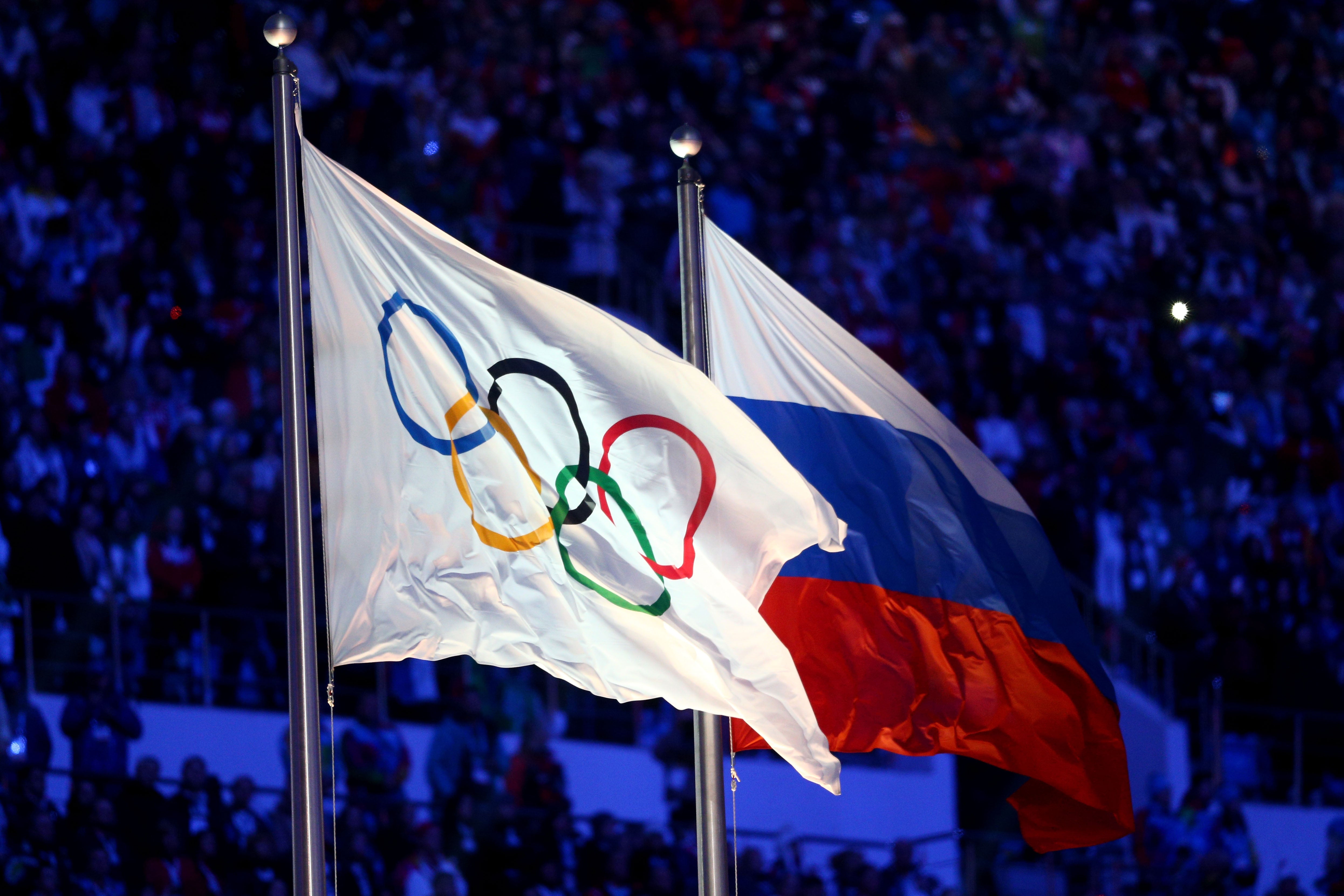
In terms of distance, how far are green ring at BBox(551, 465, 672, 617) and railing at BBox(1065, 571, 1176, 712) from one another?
749cm

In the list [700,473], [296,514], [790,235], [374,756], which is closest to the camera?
[296,514]

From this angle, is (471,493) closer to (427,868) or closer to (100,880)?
(427,868)

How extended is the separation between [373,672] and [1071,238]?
630 cm

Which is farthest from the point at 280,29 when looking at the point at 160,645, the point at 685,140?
the point at 160,645

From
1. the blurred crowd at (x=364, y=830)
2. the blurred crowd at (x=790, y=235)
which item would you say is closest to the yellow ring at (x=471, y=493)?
the blurred crowd at (x=364, y=830)

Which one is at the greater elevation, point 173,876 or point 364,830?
point 364,830

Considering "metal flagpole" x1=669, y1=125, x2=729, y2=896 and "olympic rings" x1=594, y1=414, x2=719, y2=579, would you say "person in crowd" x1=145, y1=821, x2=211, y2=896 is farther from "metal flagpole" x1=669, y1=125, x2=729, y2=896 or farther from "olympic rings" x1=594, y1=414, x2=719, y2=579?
"olympic rings" x1=594, y1=414, x2=719, y2=579

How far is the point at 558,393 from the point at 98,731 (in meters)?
6.59

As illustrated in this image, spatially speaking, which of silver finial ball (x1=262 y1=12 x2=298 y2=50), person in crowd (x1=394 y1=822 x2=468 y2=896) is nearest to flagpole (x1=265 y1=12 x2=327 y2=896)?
silver finial ball (x1=262 y1=12 x2=298 y2=50)

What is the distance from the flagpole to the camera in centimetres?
446

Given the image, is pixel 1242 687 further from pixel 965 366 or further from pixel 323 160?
pixel 323 160

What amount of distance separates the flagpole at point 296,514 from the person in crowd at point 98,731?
21.0 ft

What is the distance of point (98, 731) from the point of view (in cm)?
1056

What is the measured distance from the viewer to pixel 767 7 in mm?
14883
